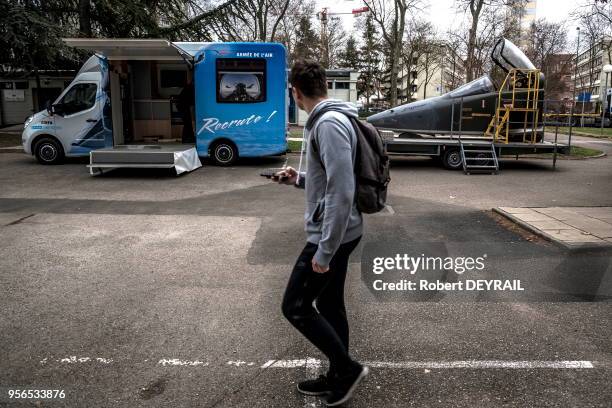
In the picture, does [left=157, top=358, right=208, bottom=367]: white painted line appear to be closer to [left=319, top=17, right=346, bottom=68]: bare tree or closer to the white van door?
the white van door

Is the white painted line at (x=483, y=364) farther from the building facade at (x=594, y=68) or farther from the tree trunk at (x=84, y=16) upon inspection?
the building facade at (x=594, y=68)

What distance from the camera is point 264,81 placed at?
1385cm

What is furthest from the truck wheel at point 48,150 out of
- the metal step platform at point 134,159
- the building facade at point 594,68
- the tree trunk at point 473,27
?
the building facade at point 594,68

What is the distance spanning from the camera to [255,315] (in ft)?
14.1

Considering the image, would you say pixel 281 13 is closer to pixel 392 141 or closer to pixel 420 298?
pixel 392 141

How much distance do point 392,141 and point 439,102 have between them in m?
2.27

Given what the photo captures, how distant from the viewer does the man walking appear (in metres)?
2.59

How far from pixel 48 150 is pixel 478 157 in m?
12.1

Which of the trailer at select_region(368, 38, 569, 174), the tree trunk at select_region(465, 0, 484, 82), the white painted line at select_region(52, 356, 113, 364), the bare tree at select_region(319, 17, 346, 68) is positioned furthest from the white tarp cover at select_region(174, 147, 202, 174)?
the bare tree at select_region(319, 17, 346, 68)

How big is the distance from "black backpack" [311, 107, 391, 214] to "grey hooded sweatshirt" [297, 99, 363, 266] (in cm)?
4

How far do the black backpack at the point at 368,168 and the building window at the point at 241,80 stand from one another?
11468 millimetres

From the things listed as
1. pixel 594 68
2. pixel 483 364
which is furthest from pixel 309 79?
pixel 594 68

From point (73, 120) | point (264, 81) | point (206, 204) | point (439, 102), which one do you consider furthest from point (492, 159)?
point (73, 120)

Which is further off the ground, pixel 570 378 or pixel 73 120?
pixel 73 120
